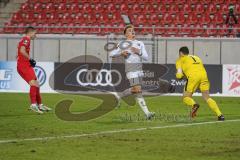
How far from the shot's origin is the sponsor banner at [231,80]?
2827cm

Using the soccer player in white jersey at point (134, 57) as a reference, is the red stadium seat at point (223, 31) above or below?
above

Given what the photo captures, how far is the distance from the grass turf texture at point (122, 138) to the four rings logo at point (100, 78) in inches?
Result: 372

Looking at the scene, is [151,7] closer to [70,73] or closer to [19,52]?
[70,73]

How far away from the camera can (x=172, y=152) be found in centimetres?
1131

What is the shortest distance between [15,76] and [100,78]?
3.81 m

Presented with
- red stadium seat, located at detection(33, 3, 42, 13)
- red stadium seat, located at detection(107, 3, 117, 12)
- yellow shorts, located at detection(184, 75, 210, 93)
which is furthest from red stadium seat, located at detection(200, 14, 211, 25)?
yellow shorts, located at detection(184, 75, 210, 93)

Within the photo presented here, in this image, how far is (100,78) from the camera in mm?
29922

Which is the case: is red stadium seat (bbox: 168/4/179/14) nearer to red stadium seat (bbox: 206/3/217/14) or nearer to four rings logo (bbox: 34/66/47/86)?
red stadium seat (bbox: 206/3/217/14)

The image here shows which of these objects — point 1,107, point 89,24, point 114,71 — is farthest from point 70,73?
point 1,107

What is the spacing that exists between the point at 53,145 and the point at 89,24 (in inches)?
930

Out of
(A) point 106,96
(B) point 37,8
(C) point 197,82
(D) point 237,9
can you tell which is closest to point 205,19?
(D) point 237,9

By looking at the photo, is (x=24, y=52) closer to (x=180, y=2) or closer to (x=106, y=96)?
(x=106, y=96)

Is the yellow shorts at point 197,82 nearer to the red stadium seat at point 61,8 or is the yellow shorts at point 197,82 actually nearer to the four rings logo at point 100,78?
the four rings logo at point 100,78

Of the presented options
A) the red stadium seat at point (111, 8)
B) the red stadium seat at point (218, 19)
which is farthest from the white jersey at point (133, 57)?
the red stadium seat at point (111, 8)
